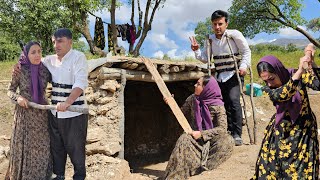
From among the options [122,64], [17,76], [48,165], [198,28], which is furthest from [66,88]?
[198,28]

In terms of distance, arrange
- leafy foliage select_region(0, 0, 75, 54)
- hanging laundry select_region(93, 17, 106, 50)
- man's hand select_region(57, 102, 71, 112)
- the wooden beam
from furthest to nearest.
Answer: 1. leafy foliage select_region(0, 0, 75, 54)
2. hanging laundry select_region(93, 17, 106, 50)
3. the wooden beam
4. man's hand select_region(57, 102, 71, 112)

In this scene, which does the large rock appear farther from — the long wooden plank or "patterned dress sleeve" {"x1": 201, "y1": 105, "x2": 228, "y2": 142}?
"patterned dress sleeve" {"x1": 201, "y1": 105, "x2": 228, "y2": 142}

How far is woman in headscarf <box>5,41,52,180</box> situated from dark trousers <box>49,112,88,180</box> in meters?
0.09

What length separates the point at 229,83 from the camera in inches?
221

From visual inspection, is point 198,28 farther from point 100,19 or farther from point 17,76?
point 17,76

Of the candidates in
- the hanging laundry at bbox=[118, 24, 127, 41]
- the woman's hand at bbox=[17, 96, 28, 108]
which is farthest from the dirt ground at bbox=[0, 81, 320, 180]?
the hanging laundry at bbox=[118, 24, 127, 41]

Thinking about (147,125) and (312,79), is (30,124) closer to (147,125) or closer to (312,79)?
(312,79)

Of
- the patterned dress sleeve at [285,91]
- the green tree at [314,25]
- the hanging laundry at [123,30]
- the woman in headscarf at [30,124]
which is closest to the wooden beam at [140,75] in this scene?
the woman in headscarf at [30,124]

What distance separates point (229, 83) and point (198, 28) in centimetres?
4529

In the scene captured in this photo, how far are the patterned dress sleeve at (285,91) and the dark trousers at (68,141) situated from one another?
184 cm

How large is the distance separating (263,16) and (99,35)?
8932mm

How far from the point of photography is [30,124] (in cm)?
379

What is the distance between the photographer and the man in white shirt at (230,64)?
5465mm

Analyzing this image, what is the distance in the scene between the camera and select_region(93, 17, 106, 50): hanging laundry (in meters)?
14.9
